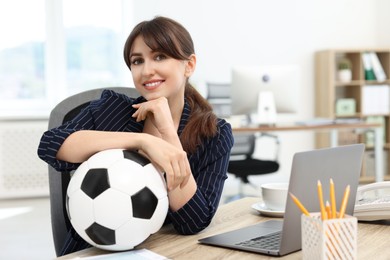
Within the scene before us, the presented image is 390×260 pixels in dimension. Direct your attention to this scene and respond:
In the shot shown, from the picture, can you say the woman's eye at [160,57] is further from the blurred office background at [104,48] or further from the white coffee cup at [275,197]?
the blurred office background at [104,48]

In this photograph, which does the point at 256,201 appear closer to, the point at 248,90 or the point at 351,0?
the point at 248,90

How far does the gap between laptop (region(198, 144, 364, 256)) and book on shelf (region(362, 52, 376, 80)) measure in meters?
5.08

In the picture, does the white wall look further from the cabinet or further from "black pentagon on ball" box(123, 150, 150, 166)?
"black pentagon on ball" box(123, 150, 150, 166)

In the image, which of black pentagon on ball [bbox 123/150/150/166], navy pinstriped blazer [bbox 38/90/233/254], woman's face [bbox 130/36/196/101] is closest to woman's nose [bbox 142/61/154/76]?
woman's face [bbox 130/36/196/101]

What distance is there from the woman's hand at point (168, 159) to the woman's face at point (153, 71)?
0.26 metres

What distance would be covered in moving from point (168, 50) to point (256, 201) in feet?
1.58

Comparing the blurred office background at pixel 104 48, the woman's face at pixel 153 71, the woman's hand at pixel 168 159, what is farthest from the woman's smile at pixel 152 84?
the blurred office background at pixel 104 48

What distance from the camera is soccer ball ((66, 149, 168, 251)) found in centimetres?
95

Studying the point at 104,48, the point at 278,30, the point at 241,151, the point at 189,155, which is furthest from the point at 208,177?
the point at 278,30

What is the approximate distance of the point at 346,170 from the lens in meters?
1.00

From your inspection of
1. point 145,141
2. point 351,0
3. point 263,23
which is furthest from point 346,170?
point 351,0

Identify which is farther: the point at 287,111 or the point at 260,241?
the point at 287,111

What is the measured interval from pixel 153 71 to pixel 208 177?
0.97 feet

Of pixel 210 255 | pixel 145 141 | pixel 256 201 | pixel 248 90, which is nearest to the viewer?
pixel 210 255
